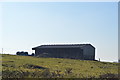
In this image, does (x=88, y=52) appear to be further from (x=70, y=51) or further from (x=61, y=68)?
(x=61, y=68)

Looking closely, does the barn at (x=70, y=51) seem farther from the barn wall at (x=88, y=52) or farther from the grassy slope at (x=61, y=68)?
the grassy slope at (x=61, y=68)

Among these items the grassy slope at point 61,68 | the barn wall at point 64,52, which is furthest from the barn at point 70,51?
the grassy slope at point 61,68

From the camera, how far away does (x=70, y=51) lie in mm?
51906

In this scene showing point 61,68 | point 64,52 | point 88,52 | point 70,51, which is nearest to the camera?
point 61,68

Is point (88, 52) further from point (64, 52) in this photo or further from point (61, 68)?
point (61, 68)

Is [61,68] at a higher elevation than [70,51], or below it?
below

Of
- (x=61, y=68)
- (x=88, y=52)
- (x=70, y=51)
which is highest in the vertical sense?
(x=70, y=51)

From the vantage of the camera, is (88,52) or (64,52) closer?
(64,52)

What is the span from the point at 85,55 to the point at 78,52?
194 cm

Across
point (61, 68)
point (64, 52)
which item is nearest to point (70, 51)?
point (64, 52)

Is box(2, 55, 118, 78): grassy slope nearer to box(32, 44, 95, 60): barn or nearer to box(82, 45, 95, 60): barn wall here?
box(32, 44, 95, 60): barn

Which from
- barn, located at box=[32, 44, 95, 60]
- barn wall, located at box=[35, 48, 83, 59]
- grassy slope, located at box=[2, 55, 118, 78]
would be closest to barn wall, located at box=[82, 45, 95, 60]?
barn, located at box=[32, 44, 95, 60]

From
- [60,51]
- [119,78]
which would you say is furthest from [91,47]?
[119,78]

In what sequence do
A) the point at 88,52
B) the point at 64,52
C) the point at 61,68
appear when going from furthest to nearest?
the point at 88,52 < the point at 64,52 < the point at 61,68
